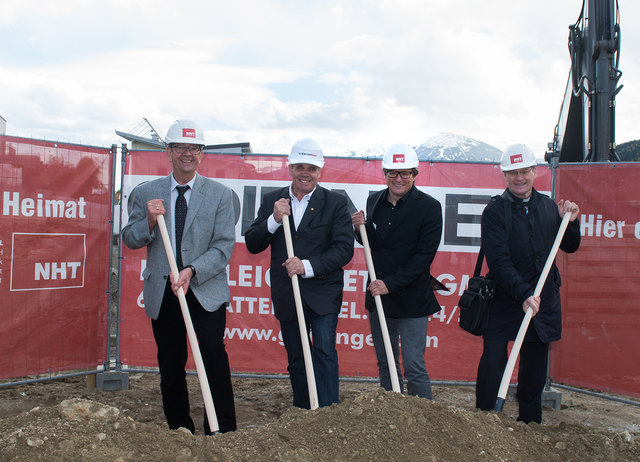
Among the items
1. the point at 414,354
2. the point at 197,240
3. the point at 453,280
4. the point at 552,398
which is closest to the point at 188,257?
the point at 197,240

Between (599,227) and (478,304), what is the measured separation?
214cm

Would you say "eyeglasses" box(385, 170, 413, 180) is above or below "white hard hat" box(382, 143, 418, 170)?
below

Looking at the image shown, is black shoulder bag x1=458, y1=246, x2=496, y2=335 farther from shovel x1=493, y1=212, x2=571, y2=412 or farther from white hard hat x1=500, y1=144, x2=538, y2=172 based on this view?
white hard hat x1=500, y1=144, x2=538, y2=172

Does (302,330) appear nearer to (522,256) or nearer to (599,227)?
(522,256)

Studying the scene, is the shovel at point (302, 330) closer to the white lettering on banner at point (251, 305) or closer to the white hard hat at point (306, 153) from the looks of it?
the white hard hat at point (306, 153)

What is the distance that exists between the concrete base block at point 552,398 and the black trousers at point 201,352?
10.7 ft

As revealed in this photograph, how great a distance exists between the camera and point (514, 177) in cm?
390

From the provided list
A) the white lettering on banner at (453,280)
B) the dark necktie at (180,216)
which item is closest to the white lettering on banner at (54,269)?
the dark necktie at (180,216)

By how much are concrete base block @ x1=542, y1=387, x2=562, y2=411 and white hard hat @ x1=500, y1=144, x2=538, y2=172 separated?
9.12ft

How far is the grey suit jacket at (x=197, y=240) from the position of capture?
12.5 ft

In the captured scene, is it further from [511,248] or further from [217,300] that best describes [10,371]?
[511,248]

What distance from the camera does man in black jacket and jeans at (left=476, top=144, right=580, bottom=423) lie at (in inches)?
151

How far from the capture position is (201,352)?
395 centimetres

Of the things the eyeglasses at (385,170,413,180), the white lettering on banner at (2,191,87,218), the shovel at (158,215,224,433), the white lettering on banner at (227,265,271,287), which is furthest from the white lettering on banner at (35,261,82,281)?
the eyeglasses at (385,170,413,180)
